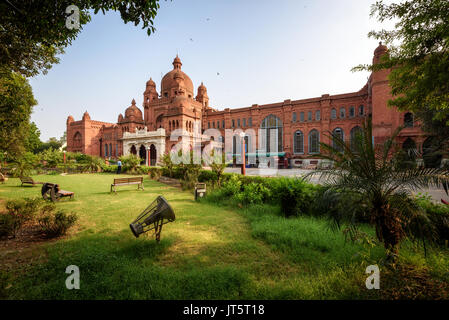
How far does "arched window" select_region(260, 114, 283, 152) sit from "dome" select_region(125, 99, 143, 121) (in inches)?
1010

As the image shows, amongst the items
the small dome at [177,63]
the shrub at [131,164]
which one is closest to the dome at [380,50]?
A: the shrub at [131,164]

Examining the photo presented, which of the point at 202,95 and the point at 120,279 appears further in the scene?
the point at 202,95

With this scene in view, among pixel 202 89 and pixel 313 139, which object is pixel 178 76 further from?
pixel 313 139

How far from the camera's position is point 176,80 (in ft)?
119

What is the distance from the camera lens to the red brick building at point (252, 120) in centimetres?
2105

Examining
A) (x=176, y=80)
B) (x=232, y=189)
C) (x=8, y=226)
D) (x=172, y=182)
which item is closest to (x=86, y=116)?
(x=176, y=80)

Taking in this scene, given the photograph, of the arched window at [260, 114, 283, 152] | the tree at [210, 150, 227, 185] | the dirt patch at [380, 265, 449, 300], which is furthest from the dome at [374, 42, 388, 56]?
the dirt patch at [380, 265, 449, 300]

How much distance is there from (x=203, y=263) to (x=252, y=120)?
3210cm

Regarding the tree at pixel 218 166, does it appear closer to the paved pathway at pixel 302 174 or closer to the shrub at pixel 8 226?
the paved pathway at pixel 302 174

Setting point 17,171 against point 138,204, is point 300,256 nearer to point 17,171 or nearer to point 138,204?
point 138,204

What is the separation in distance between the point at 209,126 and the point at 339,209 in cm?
3534

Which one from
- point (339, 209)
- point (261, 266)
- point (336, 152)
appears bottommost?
point (261, 266)

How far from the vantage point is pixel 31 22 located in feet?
11.5
